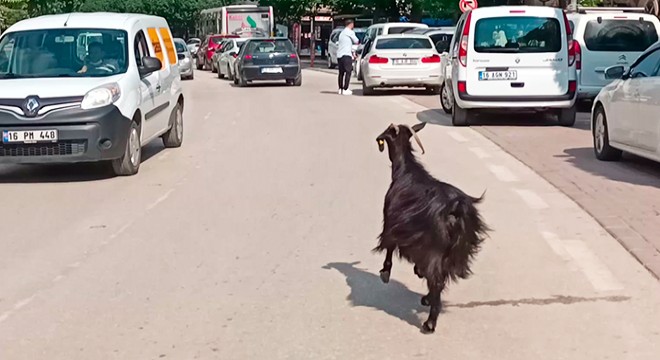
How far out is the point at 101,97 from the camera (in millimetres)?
11172

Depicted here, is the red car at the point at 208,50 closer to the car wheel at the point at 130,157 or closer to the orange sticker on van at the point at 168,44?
the orange sticker on van at the point at 168,44

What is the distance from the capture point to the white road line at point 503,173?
443 inches

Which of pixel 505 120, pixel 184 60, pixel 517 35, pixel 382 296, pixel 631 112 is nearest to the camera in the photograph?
pixel 382 296

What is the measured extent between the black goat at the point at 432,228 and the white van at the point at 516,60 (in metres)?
10.8

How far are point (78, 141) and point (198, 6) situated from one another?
80.7 m

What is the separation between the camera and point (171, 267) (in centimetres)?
718

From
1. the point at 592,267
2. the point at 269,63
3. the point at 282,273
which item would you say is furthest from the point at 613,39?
the point at 282,273

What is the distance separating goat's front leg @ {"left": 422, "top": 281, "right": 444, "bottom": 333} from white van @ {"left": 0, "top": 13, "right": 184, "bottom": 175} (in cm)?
634

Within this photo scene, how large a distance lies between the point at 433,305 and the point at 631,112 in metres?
6.83

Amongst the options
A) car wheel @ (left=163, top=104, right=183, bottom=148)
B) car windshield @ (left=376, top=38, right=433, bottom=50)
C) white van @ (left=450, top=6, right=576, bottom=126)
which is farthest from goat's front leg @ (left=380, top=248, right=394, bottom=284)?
car windshield @ (left=376, top=38, right=433, bottom=50)

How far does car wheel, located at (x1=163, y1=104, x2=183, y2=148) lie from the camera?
14297 millimetres

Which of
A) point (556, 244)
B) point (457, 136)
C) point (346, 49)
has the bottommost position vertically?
point (457, 136)

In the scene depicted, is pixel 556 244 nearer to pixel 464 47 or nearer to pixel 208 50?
pixel 464 47

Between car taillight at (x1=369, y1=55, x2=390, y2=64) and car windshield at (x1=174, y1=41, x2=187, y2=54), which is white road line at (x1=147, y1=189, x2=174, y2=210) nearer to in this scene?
car taillight at (x1=369, y1=55, x2=390, y2=64)
